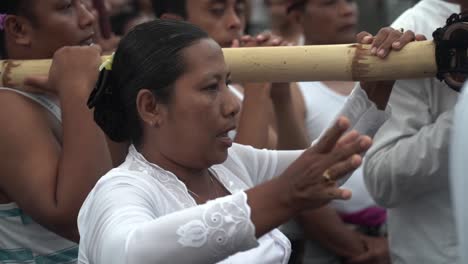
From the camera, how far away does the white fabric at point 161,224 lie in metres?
2.23

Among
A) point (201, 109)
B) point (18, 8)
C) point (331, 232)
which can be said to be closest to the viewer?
point (201, 109)

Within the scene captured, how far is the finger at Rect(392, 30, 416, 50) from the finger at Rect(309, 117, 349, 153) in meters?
0.81

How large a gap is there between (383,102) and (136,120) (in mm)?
816

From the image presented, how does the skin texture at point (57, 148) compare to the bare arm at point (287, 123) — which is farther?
the bare arm at point (287, 123)

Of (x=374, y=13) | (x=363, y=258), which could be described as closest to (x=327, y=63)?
(x=363, y=258)

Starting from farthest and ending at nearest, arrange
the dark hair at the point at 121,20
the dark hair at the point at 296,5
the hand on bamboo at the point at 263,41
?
1. the dark hair at the point at 121,20
2. the dark hair at the point at 296,5
3. the hand on bamboo at the point at 263,41

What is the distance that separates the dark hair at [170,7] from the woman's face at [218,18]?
0.02 m

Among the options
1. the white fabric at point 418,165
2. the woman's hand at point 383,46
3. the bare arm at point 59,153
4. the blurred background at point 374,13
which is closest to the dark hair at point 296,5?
the white fabric at point 418,165

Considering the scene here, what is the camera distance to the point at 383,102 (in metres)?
3.15

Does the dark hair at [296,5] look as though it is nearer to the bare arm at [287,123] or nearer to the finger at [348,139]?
the bare arm at [287,123]

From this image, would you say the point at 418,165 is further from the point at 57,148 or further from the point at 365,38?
the point at 57,148

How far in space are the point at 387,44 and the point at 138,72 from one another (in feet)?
2.41

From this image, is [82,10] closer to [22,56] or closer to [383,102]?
[22,56]

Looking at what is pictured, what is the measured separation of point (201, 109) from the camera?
2580 mm
